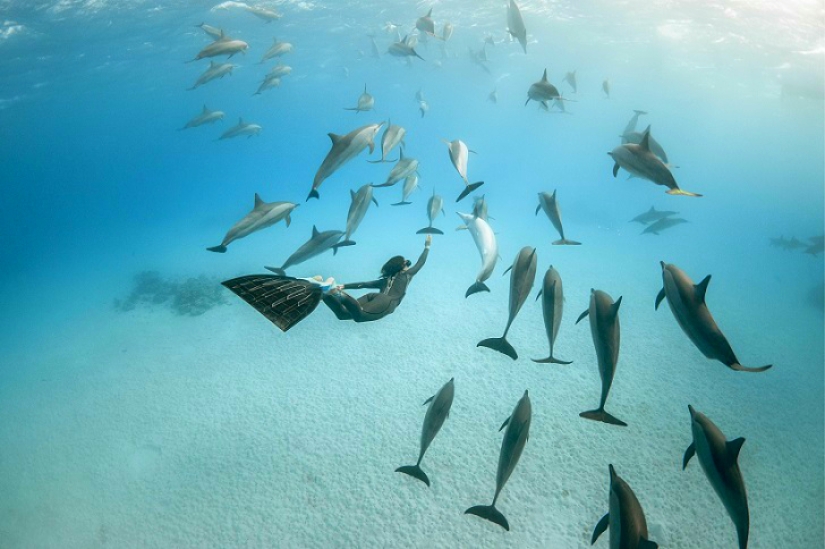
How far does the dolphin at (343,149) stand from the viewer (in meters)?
3.86

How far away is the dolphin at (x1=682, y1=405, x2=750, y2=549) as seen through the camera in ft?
7.45

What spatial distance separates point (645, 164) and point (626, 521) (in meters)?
3.03

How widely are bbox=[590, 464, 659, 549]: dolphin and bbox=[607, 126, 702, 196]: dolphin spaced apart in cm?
257

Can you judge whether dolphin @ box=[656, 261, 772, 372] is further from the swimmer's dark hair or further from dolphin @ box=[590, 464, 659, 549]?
the swimmer's dark hair

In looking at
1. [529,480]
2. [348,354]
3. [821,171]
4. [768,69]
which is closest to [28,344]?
[348,354]

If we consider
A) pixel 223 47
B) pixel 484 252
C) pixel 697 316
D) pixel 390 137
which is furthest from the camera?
pixel 223 47

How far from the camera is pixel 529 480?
191 inches

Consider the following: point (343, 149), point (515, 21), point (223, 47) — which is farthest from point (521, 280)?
point (223, 47)

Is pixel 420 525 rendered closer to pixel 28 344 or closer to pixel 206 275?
pixel 206 275

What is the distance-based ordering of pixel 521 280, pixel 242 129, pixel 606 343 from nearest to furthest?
pixel 606 343 < pixel 521 280 < pixel 242 129

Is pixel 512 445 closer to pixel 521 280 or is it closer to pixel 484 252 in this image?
pixel 521 280

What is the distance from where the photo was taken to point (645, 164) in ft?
11.1

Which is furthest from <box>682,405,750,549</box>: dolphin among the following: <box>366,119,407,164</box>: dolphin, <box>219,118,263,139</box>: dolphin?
<box>219,118,263,139</box>: dolphin

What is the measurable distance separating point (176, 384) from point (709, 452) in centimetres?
Answer: 942
